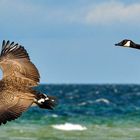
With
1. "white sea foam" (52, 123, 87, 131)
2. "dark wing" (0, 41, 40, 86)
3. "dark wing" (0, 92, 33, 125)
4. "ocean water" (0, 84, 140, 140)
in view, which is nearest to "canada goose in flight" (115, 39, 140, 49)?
"dark wing" (0, 41, 40, 86)

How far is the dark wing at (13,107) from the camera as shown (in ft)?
35.9

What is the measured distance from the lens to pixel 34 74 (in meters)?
12.5

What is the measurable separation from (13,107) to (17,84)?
906mm

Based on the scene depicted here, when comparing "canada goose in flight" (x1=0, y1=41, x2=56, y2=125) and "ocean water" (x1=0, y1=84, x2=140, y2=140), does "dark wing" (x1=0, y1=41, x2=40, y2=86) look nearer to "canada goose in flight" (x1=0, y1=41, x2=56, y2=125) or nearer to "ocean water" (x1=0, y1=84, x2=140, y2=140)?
"canada goose in flight" (x1=0, y1=41, x2=56, y2=125)

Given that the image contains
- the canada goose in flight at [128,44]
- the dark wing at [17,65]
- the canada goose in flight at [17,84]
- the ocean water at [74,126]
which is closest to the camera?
the canada goose in flight at [17,84]

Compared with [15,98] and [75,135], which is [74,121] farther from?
[15,98]

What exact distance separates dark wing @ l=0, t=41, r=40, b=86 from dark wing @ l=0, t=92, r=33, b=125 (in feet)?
2.81

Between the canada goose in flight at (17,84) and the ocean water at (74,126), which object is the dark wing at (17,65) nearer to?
the canada goose in flight at (17,84)

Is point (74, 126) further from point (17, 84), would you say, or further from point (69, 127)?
point (17, 84)

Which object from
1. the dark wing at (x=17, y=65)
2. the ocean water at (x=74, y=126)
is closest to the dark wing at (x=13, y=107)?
the dark wing at (x=17, y=65)

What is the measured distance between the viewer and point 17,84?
39.3 ft

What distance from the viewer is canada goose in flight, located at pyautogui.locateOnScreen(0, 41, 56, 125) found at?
11.1 meters

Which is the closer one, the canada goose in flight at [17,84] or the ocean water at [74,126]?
the canada goose in flight at [17,84]

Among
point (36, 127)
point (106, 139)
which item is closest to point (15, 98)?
point (106, 139)
